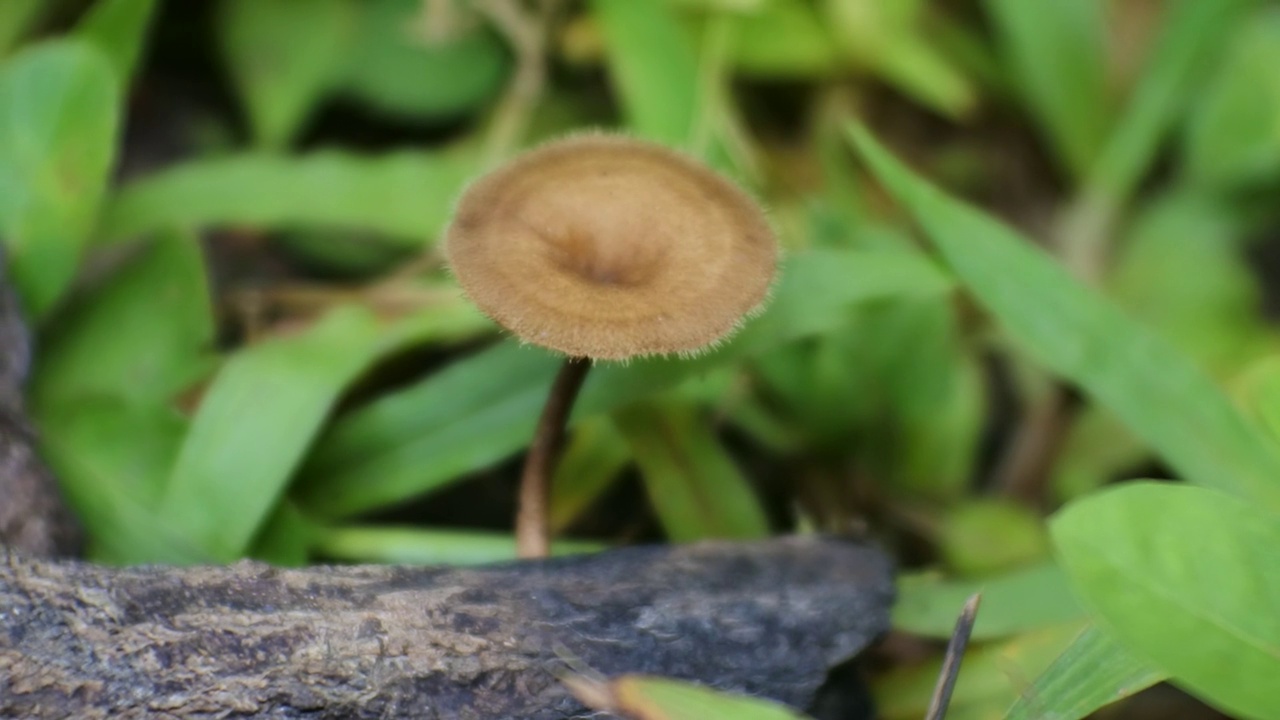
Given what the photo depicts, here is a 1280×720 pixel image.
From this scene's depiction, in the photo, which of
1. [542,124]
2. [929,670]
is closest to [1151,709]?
[929,670]

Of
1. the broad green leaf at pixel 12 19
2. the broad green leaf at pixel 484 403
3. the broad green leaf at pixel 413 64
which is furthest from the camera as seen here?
the broad green leaf at pixel 413 64

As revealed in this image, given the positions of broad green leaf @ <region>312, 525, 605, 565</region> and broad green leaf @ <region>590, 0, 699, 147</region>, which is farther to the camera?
broad green leaf @ <region>590, 0, 699, 147</region>

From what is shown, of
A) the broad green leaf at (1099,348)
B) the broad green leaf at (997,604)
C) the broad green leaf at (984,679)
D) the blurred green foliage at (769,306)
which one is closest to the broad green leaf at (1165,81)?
the blurred green foliage at (769,306)

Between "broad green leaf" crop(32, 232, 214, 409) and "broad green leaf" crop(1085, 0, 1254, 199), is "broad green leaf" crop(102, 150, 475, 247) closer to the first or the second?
"broad green leaf" crop(32, 232, 214, 409)

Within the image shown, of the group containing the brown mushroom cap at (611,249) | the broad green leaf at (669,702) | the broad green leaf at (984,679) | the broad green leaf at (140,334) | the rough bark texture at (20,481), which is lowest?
the broad green leaf at (984,679)

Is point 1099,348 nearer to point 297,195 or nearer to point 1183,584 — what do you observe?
point 1183,584

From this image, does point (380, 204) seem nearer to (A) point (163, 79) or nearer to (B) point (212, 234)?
(B) point (212, 234)

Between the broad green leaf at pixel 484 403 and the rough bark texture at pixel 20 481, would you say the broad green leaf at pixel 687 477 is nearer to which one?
the broad green leaf at pixel 484 403

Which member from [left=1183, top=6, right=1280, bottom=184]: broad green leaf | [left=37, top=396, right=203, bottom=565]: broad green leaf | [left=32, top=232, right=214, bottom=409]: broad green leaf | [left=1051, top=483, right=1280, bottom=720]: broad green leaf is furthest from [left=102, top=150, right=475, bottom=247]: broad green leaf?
[left=1183, top=6, right=1280, bottom=184]: broad green leaf
